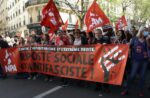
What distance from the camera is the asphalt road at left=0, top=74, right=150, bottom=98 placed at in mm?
8359

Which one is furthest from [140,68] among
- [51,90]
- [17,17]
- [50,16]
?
[17,17]

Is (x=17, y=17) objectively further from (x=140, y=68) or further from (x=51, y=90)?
(x=140, y=68)

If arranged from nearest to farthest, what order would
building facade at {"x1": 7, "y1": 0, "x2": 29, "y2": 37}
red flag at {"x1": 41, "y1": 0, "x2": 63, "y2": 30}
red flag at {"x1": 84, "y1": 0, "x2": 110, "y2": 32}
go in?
red flag at {"x1": 84, "y1": 0, "x2": 110, "y2": 32} < red flag at {"x1": 41, "y1": 0, "x2": 63, "y2": 30} < building facade at {"x1": 7, "y1": 0, "x2": 29, "y2": 37}

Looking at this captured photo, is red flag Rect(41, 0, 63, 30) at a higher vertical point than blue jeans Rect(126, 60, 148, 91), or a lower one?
higher

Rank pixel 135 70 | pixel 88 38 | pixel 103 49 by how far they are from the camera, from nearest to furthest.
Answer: pixel 135 70 → pixel 103 49 → pixel 88 38

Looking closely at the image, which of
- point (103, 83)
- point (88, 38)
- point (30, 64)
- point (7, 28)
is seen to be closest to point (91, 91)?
point (103, 83)

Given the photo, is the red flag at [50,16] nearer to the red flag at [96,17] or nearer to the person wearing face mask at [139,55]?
the red flag at [96,17]

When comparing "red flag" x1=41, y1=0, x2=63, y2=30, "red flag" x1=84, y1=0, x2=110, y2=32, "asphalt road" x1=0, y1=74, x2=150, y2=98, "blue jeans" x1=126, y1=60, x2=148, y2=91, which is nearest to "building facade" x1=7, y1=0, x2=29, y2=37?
"red flag" x1=41, y1=0, x2=63, y2=30

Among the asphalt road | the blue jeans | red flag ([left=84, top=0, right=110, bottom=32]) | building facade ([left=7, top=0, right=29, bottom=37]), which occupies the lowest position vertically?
the asphalt road

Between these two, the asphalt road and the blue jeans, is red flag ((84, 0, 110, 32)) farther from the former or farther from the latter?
the blue jeans

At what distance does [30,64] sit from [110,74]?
12.2 ft

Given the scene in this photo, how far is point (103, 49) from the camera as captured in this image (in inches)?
336

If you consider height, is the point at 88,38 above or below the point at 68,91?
above

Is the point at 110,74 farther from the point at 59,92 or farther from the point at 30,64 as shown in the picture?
the point at 30,64
